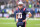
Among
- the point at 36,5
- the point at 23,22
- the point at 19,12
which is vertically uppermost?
the point at 36,5

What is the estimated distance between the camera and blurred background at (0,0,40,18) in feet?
48.8

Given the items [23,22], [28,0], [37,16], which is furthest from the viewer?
[28,0]

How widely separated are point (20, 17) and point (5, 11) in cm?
1124

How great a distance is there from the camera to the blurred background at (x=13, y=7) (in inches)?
585

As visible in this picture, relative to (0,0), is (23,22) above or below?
below

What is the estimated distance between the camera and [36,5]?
16.0m

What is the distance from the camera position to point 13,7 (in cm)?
1605

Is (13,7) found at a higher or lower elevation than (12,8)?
higher

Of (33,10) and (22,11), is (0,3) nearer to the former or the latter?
(33,10)

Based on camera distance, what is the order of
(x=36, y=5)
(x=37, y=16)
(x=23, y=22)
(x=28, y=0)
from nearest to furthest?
(x=23, y=22)
(x=37, y=16)
(x=36, y=5)
(x=28, y=0)

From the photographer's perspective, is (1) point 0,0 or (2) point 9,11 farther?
(1) point 0,0

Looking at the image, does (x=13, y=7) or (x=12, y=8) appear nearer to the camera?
(x=12, y=8)

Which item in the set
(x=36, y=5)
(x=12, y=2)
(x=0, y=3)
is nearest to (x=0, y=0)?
(x=0, y=3)

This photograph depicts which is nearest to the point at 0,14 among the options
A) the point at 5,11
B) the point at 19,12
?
the point at 5,11
